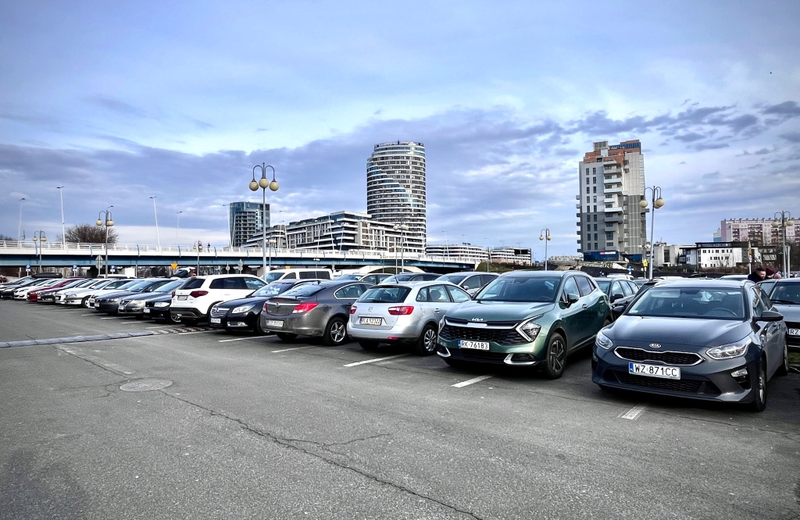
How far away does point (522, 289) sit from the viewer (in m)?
9.59

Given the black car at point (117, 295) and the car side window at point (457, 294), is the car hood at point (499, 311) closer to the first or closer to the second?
the car side window at point (457, 294)

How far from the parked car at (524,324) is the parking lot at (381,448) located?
41 cm

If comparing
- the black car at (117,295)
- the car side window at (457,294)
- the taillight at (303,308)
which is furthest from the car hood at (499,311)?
the black car at (117,295)

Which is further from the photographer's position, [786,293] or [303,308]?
[303,308]

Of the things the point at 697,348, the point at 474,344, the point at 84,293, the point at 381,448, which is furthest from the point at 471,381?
the point at 84,293

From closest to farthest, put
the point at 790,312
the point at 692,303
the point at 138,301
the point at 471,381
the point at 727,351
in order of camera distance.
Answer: the point at 727,351, the point at 692,303, the point at 471,381, the point at 790,312, the point at 138,301

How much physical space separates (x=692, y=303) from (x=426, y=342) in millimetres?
5046

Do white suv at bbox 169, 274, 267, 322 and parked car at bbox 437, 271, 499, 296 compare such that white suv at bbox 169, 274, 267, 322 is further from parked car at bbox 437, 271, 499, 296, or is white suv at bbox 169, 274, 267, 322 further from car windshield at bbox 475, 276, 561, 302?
car windshield at bbox 475, 276, 561, 302

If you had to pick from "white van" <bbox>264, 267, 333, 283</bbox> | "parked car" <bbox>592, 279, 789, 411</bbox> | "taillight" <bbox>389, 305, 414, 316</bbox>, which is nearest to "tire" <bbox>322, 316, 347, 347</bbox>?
"taillight" <bbox>389, 305, 414, 316</bbox>

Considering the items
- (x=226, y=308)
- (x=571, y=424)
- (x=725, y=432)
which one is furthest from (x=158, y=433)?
(x=226, y=308)

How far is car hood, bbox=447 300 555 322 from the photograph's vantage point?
8.21 meters

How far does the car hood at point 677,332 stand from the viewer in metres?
6.33

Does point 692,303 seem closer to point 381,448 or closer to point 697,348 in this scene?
point 697,348

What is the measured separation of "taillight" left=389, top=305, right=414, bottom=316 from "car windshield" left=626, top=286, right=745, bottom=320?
4.23 metres
